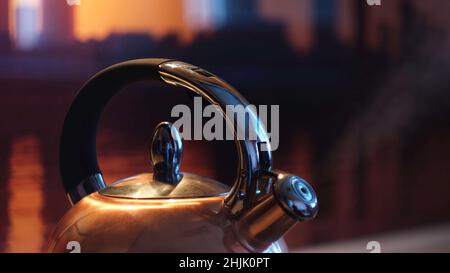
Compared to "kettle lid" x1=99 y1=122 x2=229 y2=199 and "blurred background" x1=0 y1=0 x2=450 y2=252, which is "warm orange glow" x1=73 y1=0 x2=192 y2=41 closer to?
"blurred background" x1=0 y1=0 x2=450 y2=252

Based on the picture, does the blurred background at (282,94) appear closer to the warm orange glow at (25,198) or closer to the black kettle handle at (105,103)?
the warm orange glow at (25,198)

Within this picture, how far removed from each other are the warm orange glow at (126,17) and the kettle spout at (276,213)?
1.64m

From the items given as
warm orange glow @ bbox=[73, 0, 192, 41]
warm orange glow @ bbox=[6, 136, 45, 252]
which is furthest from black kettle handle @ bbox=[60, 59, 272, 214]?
warm orange glow @ bbox=[73, 0, 192, 41]

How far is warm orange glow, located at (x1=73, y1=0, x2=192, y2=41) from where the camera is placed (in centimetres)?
203

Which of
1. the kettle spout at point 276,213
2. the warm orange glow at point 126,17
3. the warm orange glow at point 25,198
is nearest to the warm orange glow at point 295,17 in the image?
the warm orange glow at point 126,17

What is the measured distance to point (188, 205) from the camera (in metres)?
0.48

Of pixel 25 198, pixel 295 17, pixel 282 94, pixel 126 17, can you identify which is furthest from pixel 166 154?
pixel 282 94

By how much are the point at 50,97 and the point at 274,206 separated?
6.16ft

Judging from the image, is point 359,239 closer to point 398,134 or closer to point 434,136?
point 398,134

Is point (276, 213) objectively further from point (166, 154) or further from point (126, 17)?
point (126, 17)

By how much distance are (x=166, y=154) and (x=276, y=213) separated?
116mm

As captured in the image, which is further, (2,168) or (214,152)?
(214,152)

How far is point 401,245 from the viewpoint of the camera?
77.0 inches

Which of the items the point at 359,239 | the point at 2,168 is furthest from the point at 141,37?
the point at 359,239
